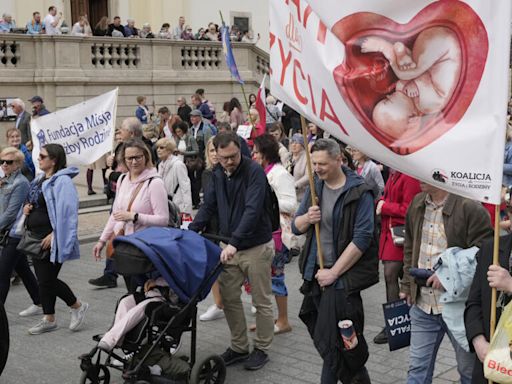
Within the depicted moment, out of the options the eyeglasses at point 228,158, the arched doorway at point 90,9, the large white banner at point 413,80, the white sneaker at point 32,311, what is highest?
the arched doorway at point 90,9

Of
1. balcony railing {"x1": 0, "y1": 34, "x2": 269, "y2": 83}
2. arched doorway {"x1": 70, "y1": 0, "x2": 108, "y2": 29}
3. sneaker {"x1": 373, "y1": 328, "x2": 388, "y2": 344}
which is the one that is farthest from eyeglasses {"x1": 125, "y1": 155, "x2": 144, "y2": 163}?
arched doorway {"x1": 70, "y1": 0, "x2": 108, "y2": 29}

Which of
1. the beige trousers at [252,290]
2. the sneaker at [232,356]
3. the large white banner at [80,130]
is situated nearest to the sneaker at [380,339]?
the beige trousers at [252,290]

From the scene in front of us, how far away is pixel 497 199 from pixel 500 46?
0.66 m

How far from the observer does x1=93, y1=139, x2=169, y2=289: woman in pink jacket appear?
6379mm

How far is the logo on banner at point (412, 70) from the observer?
355 centimetres

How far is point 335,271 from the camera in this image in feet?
15.6

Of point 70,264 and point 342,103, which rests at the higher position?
point 342,103

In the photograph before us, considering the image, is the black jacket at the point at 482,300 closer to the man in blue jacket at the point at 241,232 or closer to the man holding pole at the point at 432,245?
the man holding pole at the point at 432,245

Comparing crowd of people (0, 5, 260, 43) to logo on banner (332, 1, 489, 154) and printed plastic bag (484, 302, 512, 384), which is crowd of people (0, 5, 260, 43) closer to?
logo on banner (332, 1, 489, 154)

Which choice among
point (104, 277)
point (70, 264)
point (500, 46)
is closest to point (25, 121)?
point (70, 264)

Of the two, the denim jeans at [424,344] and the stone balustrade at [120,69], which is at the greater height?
the stone balustrade at [120,69]

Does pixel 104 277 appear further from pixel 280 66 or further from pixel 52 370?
pixel 280 66

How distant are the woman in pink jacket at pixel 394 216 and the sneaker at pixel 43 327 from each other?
3.08 m

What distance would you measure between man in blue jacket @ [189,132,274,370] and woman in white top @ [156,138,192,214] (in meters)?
2.30
